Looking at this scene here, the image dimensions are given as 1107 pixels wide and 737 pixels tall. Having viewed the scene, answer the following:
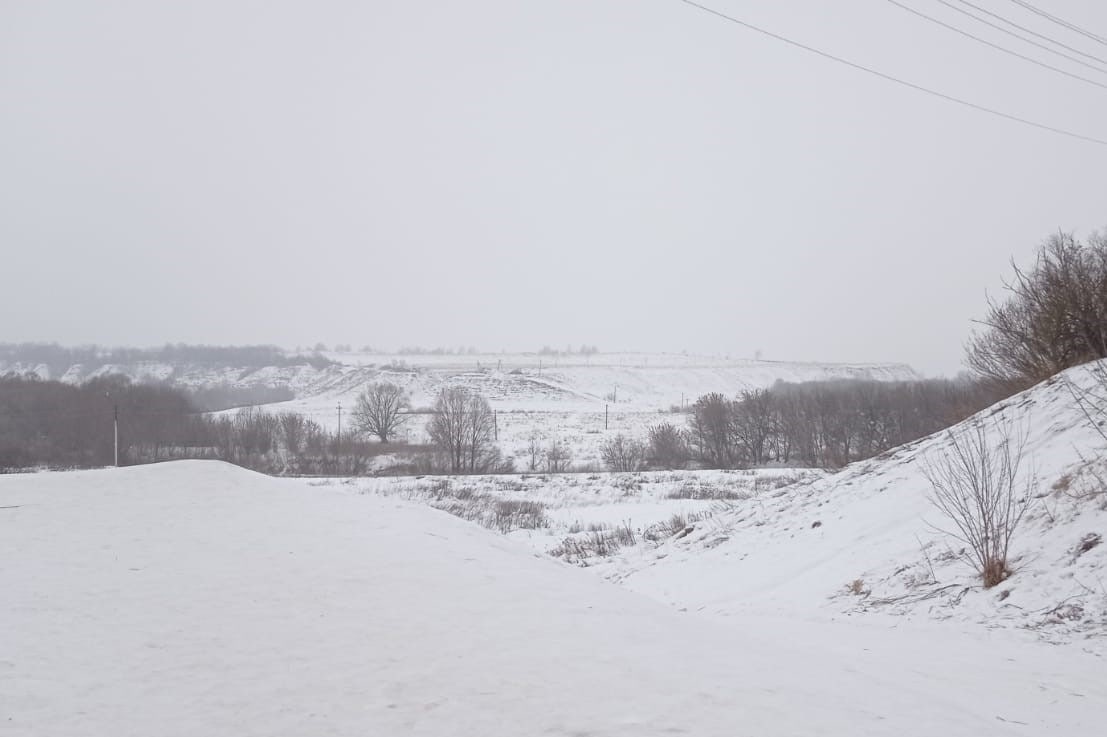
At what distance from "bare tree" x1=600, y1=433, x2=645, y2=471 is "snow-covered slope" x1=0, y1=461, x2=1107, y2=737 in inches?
1457

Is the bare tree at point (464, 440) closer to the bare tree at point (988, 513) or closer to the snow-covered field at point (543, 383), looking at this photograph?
the snow-covered field at point (543, 383)

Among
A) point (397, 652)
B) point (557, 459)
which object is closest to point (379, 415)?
point (557, 459)

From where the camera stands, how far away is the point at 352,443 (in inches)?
1836

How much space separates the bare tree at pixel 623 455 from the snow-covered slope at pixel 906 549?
93.8 ft

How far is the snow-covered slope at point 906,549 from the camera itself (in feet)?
22.2

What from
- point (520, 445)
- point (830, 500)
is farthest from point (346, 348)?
point (830, 500)

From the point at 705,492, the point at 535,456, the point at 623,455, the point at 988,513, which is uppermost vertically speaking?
the point at 988,513

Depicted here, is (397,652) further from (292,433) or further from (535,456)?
(292,433)

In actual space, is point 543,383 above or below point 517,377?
below

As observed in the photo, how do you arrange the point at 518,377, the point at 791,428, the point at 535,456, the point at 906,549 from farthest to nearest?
1. the point at 518,377
2. the point at 791,428
3. the point at 535,456
4. the point at 906,549

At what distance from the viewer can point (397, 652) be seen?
400 cm

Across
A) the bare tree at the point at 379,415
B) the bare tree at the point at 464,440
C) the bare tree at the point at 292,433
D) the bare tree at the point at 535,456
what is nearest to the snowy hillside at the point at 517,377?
the bare tree at the point at 379,415

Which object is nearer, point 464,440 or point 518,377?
point 464,440

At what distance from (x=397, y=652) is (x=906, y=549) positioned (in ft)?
25.7
